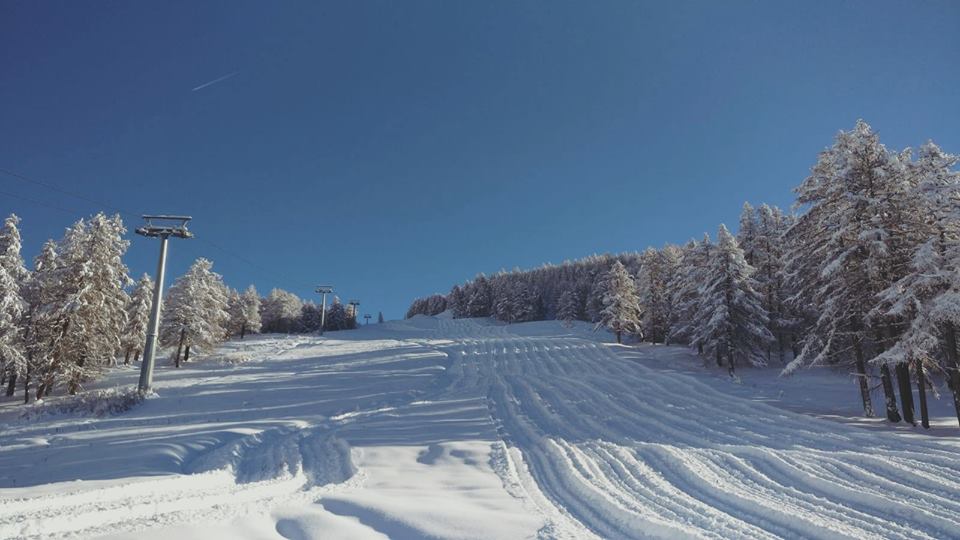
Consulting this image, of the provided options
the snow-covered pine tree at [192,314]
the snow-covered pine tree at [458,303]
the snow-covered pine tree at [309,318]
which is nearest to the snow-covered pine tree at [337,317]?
the snow-covered pine tree at [309,318]

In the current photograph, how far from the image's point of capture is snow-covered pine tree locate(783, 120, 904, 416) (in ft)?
54.7

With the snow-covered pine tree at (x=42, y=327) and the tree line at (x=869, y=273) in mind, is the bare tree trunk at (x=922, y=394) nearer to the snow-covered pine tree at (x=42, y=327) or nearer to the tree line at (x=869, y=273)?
the tree line at (x=869, y=273)

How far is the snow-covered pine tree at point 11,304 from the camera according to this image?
23.6 m

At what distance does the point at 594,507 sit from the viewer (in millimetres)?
7770

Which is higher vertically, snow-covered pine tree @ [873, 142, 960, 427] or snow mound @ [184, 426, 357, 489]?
snow-covered pine tree @ [873, 142, 960, 427]

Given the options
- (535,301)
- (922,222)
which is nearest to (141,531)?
(922,222)

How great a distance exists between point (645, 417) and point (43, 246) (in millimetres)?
37172

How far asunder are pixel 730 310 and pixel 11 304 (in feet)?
137

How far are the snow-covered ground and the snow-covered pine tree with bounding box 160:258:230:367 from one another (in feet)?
54.7

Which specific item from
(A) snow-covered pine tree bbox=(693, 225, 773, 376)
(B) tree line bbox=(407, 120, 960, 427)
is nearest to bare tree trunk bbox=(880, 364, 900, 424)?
(B) tree line bbox=(407, 120, 960, 427)

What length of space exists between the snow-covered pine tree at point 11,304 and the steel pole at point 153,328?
839 centimetres

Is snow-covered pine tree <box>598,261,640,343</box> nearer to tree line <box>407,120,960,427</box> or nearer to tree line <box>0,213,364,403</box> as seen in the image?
tree line <box>407,120,960,427</box>

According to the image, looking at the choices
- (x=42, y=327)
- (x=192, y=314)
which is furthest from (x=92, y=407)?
(x=192, y=314)

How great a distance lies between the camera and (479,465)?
1098 cm
